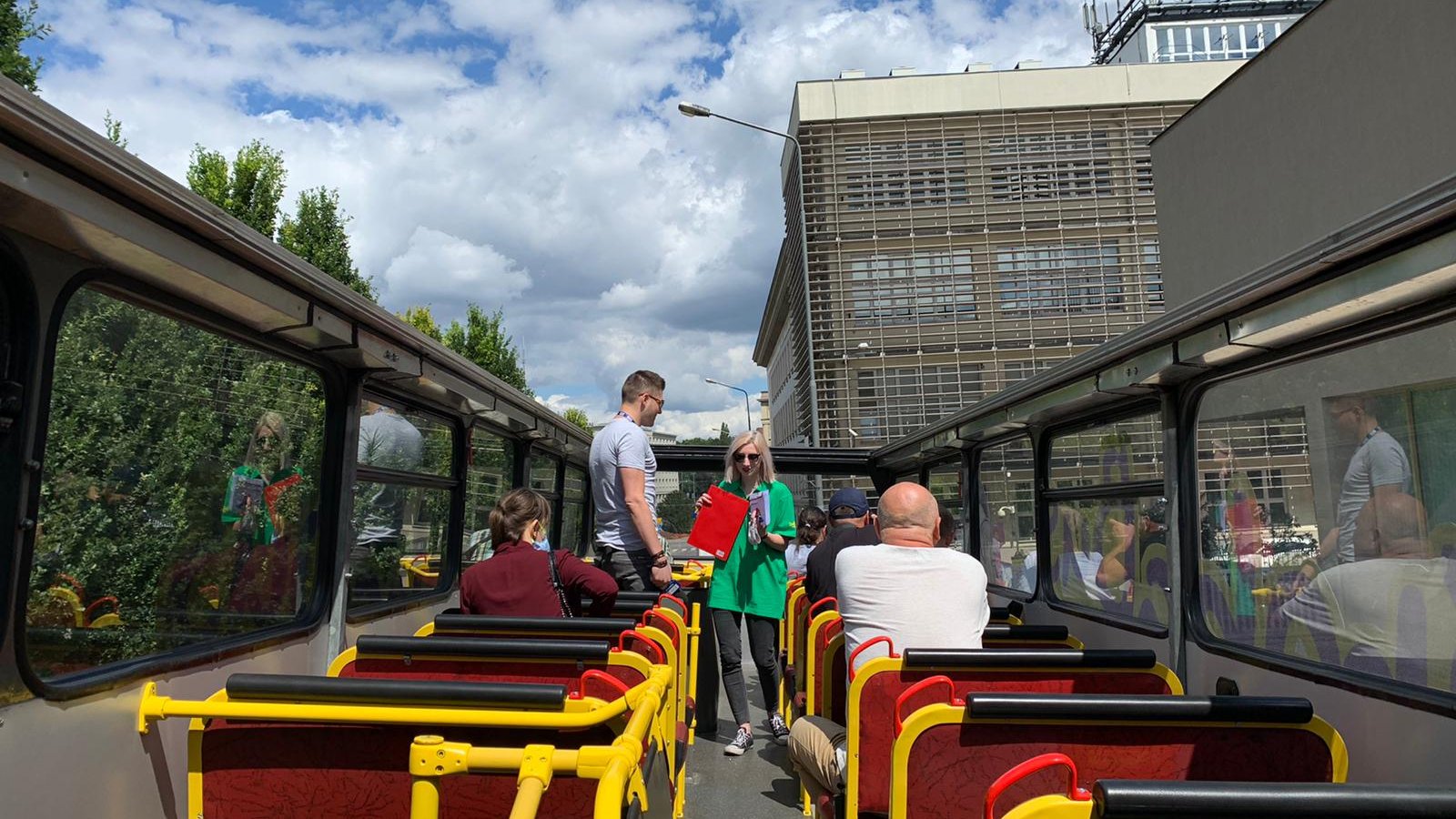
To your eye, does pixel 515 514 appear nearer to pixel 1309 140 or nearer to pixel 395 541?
pixel 395 541

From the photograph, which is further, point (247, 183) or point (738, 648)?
point (247, 183)

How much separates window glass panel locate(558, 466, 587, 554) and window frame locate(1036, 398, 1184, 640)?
14.7 ft

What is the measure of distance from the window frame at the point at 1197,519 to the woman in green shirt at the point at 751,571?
7.43 feet

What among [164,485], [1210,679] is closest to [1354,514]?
[1210,679]

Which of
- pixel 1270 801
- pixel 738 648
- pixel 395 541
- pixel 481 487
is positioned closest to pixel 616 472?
pixel 395 541

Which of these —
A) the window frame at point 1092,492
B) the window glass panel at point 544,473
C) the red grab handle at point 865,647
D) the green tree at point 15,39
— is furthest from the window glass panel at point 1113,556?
the green tree at point 15,39

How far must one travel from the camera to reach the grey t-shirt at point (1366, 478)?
10.3ft

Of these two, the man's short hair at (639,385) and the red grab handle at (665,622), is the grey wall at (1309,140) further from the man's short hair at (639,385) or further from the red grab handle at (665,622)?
the red grab handle at (665,622)

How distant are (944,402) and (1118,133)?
23.6 feet

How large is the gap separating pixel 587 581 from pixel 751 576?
1.86 metres

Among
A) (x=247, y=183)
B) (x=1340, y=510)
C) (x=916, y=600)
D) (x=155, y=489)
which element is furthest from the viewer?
(x=247, y=183)

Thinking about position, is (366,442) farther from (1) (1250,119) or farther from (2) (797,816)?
(1) (1250,119)

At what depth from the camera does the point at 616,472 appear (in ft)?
17.9

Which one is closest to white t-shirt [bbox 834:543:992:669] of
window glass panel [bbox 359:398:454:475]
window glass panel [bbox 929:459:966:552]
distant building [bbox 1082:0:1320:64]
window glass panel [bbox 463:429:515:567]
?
window glass panel [bbox 359:398:454:475]
